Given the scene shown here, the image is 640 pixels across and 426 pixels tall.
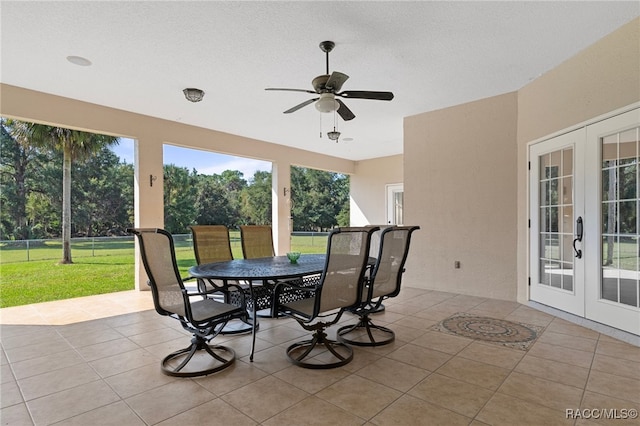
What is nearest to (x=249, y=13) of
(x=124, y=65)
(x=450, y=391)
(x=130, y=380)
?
(x=124, y=65)

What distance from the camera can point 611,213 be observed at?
10.4ft

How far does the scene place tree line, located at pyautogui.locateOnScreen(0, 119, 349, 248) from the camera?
23.9ft

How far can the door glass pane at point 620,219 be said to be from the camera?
2949 mm

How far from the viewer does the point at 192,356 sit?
264cm

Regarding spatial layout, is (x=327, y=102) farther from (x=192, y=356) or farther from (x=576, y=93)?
(x=576, y=93)

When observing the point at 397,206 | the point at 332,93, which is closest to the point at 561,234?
the point at 332,93

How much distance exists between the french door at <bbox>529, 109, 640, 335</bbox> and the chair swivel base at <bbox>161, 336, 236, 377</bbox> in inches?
142

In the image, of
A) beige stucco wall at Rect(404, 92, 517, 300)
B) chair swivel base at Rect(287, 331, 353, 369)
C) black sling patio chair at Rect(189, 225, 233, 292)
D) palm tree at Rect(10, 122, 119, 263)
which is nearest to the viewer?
chair swivel base at Rect(287, 331, 353, 369)

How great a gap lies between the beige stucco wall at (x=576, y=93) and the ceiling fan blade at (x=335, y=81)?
2555 millimetres

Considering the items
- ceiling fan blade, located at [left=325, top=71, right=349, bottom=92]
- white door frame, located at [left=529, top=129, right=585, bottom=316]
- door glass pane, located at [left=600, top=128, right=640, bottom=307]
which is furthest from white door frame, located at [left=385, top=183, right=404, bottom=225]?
ceiling fan blade, located at [left=325, top=71, right=349, bottom=92]

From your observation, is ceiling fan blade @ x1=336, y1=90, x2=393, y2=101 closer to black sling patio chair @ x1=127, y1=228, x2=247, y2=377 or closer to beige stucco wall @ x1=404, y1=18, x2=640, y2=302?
black sling patio chair @ x1=127, y1=228, x2=247, y2=377

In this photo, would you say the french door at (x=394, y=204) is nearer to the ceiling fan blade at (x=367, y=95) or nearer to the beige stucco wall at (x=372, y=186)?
the beige stucco wall at (x=372, y=186)

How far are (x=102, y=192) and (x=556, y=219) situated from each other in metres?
13.8

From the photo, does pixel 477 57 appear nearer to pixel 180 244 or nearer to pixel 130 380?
pixel 130 380
